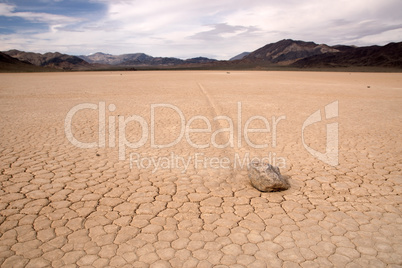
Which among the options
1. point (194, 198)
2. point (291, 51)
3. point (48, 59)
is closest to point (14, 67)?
point (194, 198)

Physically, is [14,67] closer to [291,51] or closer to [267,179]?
[267,179]

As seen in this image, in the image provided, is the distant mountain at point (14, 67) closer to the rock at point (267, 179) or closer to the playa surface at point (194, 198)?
the playa surface at point (194, 198)

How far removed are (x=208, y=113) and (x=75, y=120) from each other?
12.7 feet

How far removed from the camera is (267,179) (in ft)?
11.0

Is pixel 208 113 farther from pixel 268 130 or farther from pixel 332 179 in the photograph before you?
pixel 332 179

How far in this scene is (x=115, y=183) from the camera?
3609 mm

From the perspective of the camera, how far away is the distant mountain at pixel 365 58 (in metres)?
53.7

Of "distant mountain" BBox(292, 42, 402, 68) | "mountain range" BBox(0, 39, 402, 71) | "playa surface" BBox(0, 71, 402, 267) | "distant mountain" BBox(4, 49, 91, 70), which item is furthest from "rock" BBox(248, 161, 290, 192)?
"distant mountain" BBox(4, 49, 91, 70)

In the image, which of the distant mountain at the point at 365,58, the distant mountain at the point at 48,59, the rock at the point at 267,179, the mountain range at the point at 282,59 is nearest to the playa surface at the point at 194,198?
the rock at the point at 267,179

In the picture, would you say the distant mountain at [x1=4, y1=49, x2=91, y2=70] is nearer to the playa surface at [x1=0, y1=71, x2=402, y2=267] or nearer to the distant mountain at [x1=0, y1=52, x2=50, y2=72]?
the distant mountain at [x1=0, y1=52, x2=50, y2=72]

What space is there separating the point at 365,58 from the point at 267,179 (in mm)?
69051

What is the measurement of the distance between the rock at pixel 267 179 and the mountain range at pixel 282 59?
175ft

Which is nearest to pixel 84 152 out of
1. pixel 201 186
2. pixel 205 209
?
pixel 201 186

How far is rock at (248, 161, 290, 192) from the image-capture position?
335 centimetres
